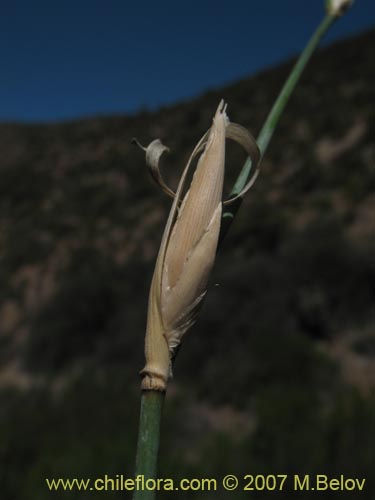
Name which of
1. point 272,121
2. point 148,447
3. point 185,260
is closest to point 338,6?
point 272,121

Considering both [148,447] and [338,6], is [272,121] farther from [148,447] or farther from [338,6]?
[148,447]

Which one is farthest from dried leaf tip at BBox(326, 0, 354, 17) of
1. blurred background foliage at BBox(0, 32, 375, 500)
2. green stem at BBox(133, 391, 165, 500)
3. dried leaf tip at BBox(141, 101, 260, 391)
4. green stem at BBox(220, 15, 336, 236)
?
blurred background foliage at BBox(0, 32, 375, 500)

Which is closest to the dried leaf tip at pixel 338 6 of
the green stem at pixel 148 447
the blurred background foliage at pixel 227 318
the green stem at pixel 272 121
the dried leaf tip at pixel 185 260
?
the green stem at pixel 272 121

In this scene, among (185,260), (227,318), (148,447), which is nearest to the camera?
(148,447)

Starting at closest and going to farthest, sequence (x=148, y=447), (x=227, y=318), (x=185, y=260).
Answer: (x=148, y=447)
(x=185, y=260)
(x=227, y=318)

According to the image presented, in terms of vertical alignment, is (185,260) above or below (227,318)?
below

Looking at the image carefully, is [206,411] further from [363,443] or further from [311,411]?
[363,443]
